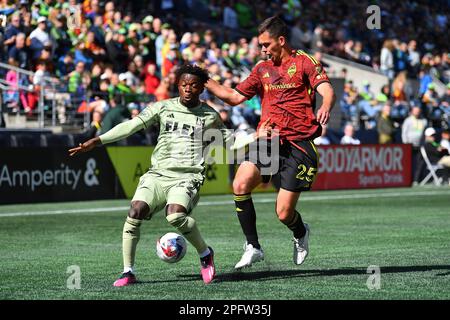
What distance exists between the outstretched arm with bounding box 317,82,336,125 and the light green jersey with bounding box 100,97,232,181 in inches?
41.8

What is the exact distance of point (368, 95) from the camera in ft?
109

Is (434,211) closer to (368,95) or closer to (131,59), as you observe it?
(131,59)

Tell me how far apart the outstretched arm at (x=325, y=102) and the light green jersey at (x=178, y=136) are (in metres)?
1.06

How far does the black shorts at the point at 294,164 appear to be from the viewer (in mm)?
10531

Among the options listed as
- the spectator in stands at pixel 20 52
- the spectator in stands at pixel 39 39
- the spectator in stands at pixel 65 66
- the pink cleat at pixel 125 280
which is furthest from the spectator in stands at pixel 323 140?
the pink cleat at pixel 125 280

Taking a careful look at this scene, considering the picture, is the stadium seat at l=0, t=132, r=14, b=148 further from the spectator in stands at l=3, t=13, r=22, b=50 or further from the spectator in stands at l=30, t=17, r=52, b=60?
the spectator in stands at l=30, t=17, r=52, b=60

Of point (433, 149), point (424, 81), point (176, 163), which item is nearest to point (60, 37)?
point (433, 149)

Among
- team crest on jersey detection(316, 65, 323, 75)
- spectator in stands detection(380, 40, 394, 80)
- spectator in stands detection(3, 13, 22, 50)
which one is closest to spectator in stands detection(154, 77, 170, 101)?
spectator in stands detection(3, 13, 22, 50)

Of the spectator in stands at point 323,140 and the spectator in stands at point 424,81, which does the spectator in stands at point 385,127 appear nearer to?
the spectator in stands at point 323,140

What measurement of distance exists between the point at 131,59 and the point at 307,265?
15046mm

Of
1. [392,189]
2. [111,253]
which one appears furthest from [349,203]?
[111,253]

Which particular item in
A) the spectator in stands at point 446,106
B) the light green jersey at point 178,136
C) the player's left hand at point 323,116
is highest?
the player's left hand at point 323,116

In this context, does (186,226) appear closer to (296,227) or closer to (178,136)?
(178,136)

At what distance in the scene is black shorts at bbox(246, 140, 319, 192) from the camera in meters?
10.5
